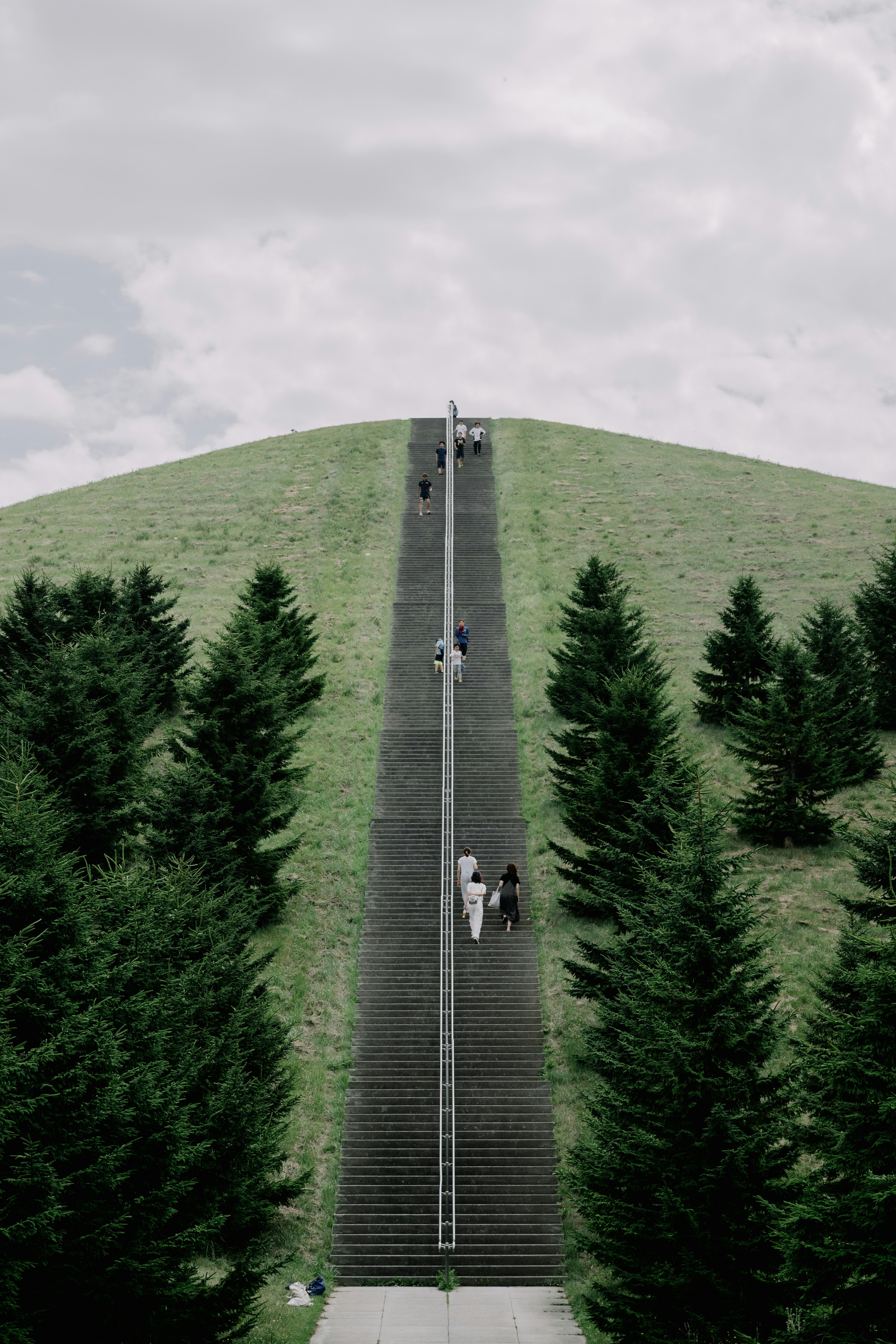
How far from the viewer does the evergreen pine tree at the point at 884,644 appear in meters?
26.3

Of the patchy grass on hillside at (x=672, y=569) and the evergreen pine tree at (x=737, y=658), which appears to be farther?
the evergreen pine tree at (x=737, y=658)

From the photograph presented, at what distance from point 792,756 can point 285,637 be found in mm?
14300

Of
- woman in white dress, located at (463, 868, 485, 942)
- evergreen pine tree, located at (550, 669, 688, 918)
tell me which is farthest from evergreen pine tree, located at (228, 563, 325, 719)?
evergreen pine tree, located at (550, 669, 688, 918)

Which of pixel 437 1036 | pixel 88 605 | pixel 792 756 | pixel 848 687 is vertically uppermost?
pixel 88 605

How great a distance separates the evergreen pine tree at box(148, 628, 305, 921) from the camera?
60.9ft

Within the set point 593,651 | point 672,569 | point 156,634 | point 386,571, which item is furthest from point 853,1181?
point 672,569

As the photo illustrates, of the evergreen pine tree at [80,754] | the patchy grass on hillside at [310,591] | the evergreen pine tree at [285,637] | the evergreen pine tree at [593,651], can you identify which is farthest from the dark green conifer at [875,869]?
the evergreen pine tree at [285,637]

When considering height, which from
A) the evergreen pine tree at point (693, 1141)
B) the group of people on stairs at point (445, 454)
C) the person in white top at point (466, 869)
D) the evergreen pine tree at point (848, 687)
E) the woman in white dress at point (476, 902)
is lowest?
the evergreen pine tree at point (693, 1141)

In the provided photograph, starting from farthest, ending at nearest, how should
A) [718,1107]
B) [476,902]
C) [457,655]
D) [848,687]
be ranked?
[457,655] → [848,687] → [476,902] → [718,1107]

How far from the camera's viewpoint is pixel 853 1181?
944 cm

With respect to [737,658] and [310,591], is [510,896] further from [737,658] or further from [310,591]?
[310,591]

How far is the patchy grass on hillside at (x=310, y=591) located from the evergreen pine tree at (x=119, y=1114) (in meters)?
1.66

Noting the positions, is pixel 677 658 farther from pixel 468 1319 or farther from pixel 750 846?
pixel 468 1319

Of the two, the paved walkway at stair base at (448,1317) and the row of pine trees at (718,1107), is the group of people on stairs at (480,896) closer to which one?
the row of pine trees at (718,1107)
